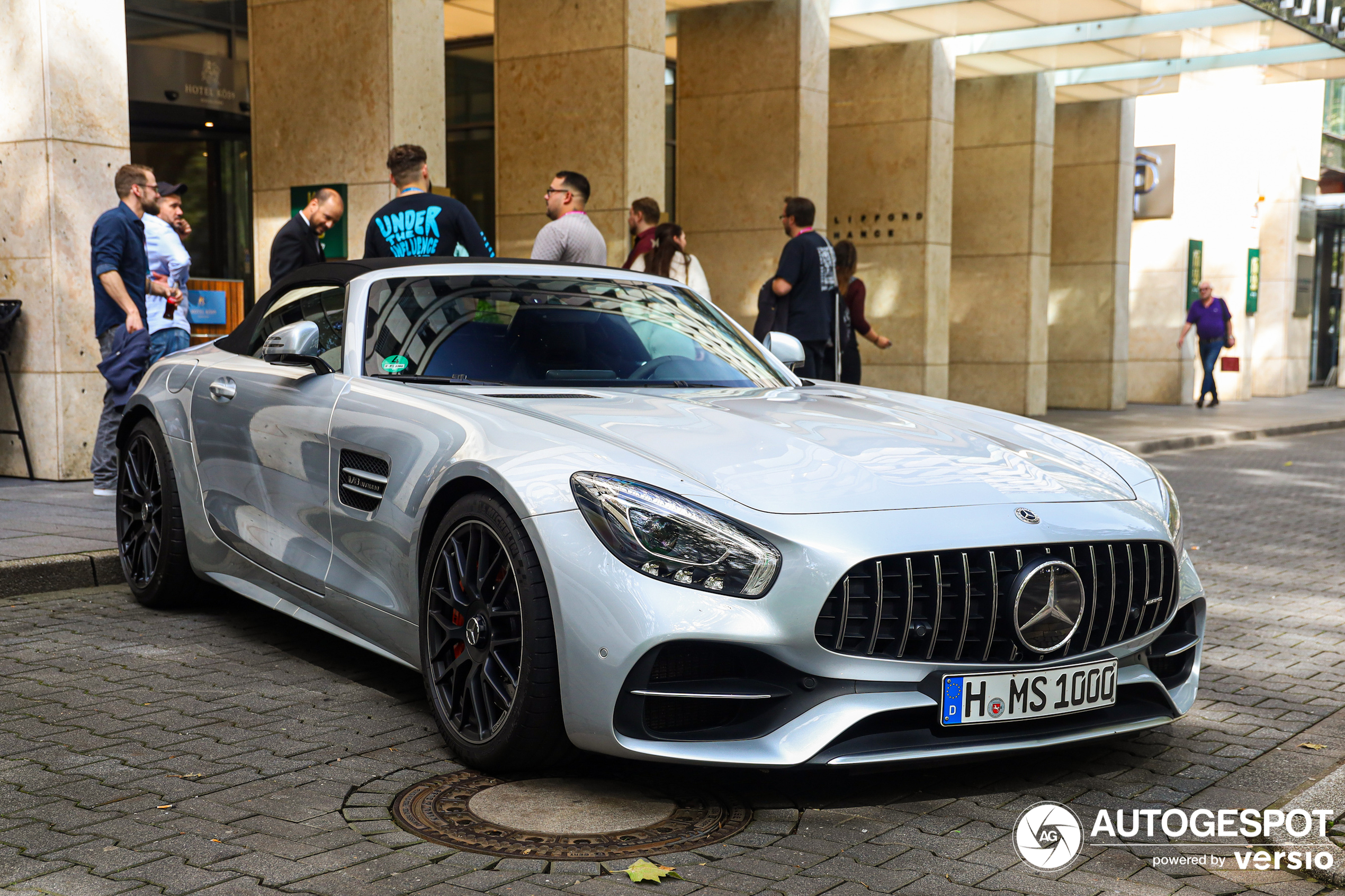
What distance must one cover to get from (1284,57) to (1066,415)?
581 cm

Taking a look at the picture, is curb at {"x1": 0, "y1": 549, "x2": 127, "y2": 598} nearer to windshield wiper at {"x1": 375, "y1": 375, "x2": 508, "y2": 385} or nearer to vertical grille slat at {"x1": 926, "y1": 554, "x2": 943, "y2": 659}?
windshield wiper at {"x1": 375, "y1": 375, "x2": 508, "y2": 385}

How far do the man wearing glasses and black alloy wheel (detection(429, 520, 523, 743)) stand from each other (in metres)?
5.46

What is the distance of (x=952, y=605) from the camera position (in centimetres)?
346

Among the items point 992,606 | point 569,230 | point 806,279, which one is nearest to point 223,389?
point 992,606

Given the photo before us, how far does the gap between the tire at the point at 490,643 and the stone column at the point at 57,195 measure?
6490 millimetres

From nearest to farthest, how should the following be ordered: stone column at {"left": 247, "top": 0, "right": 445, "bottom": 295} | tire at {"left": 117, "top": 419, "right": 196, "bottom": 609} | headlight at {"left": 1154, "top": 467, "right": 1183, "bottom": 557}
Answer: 1. headlight at {"left": 1154, "top": 467, "right": 1183, "bottom": 557}
2. tire at {"left": 117, "top": 419, "right": 196, "bottom": 609}
3. stone column at {"left": 247, "top": 0, "right": 445, "bottom": 295}

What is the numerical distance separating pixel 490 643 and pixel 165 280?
643 cm

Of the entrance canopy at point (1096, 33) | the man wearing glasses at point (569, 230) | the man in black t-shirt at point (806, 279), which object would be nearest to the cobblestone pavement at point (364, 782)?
the man wearing glasses at point (569, 230)

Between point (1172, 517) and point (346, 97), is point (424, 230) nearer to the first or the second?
point (346, 97)

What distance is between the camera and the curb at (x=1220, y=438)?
15.2 metres

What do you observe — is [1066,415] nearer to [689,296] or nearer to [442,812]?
[689,296]

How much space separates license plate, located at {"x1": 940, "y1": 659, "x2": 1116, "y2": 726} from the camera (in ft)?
11.3

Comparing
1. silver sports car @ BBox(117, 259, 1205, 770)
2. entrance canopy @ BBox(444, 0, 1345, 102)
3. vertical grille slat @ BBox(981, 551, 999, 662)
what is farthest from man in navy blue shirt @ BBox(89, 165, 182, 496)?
entrance canopy @ BBox(444, 0, 1345, 102)

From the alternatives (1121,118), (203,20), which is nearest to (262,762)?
(203,20)
